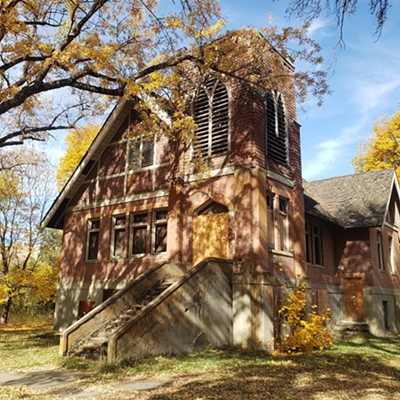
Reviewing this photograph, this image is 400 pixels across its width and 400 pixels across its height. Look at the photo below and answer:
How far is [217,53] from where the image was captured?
471 inches

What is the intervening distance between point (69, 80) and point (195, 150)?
6.15m

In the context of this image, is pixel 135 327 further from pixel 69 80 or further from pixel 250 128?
pixel 250 128

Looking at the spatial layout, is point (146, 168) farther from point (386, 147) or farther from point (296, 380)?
point (386, 147)

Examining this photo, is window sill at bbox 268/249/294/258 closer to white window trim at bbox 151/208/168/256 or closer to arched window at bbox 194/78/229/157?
arched window at bbox 194/78/229/157

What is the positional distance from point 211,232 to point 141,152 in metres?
5.50

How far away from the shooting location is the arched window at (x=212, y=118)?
15.8 metres

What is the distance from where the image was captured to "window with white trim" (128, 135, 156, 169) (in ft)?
59.4

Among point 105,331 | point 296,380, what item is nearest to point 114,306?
point 105,331

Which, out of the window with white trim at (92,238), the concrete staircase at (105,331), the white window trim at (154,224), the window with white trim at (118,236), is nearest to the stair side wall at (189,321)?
the concrete staircase at (105,331)

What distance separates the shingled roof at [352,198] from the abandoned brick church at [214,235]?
106 mm

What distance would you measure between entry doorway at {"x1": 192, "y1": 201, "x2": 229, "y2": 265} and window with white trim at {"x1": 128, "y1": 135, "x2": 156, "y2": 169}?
12.4ft

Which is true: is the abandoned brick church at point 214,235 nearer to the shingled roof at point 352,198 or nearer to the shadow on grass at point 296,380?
the shingled roof at point 352,198

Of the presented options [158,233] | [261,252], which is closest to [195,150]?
[158,233]

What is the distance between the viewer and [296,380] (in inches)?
346
